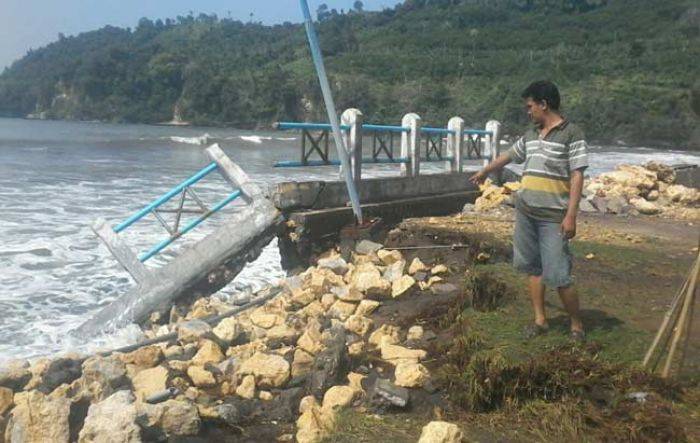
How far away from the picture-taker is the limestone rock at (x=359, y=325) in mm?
5324

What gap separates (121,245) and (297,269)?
1.83 meters

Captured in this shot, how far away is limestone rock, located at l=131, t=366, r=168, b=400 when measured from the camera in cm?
439

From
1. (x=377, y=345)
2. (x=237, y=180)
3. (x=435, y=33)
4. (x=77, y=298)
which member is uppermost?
(x=435, y=33)

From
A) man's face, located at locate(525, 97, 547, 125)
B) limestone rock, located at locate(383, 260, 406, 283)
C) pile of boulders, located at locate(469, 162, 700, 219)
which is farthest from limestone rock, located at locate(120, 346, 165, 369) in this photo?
pile of boulders, located at locate(469, 162, 700, 219)

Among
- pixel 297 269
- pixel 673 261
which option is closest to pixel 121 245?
pixel 297 269

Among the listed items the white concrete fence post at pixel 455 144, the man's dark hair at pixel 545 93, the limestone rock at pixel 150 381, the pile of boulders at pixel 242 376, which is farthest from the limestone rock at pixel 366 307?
the white concrete fence post at pixel 455 144

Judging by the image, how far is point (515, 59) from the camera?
98.2m

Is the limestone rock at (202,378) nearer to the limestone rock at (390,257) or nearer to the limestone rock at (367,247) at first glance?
the limestone rock at (390,257)

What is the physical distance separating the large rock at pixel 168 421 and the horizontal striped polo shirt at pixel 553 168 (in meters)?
2.42

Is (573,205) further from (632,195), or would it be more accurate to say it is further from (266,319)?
(632,195)

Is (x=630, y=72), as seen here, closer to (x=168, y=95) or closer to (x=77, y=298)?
(x=168, y=95)

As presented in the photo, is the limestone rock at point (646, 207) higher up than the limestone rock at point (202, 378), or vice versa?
the limestone rock at point (202, 378)

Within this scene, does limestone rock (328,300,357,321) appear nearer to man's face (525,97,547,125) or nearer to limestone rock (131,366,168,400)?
limestone rock (131,366,168,400)

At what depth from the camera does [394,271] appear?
642cm
